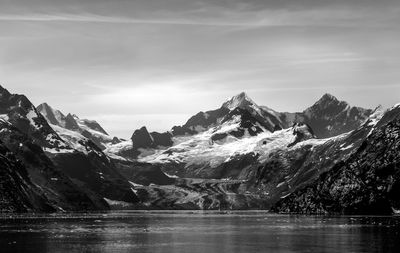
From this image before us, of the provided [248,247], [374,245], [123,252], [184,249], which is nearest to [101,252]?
[123,252]

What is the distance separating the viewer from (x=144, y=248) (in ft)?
628

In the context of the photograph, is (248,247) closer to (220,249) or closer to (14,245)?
(220,249)

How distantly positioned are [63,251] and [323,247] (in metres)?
64.0

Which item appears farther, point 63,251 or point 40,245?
point 40,245

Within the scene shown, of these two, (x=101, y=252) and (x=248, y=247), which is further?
(x=248, y=247)

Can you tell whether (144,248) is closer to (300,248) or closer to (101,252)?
(101,252)

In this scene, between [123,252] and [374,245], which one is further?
[374,245]

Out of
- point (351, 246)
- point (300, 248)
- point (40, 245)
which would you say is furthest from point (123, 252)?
point (351, 246)

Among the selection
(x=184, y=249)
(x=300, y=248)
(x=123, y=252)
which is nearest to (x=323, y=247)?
(x=300, y=248)

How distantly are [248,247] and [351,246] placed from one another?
26015 mm

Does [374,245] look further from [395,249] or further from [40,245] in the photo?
[40,245]

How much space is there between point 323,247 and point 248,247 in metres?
19.2

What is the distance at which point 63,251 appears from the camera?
181250 millimetres

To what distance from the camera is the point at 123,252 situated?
180 m
